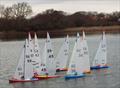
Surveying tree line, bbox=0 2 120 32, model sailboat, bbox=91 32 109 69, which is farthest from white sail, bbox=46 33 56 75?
tree line, bbox=0 2 120 32

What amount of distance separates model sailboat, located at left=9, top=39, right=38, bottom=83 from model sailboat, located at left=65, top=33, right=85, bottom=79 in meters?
4.01

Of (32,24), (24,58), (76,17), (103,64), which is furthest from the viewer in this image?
(76,17)

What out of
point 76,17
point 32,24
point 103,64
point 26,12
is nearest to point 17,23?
point 32,24

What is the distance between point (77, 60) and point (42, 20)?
119987 millimetres

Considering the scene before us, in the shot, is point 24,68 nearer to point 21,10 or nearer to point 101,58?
point 101,58

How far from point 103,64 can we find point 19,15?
381ft

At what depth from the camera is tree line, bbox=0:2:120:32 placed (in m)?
149

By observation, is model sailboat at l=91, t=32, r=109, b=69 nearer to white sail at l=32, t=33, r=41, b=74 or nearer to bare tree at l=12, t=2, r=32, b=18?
white sail at l=32, t=33, r=41, b=74

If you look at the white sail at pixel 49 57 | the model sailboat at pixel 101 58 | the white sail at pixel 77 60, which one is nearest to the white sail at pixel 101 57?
the model sailboat at pixel 101 58

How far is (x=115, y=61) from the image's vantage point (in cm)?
5653

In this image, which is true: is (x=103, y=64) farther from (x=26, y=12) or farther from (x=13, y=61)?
(x=26, y=12)

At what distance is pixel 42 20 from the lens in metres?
163

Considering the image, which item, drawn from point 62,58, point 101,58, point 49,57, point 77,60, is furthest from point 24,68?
point 101,58

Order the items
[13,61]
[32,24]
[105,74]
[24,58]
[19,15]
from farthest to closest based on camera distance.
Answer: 1. [19,15]
2. [32,24]
3. [13,61]
4. [105,74]
5. [24,58]
